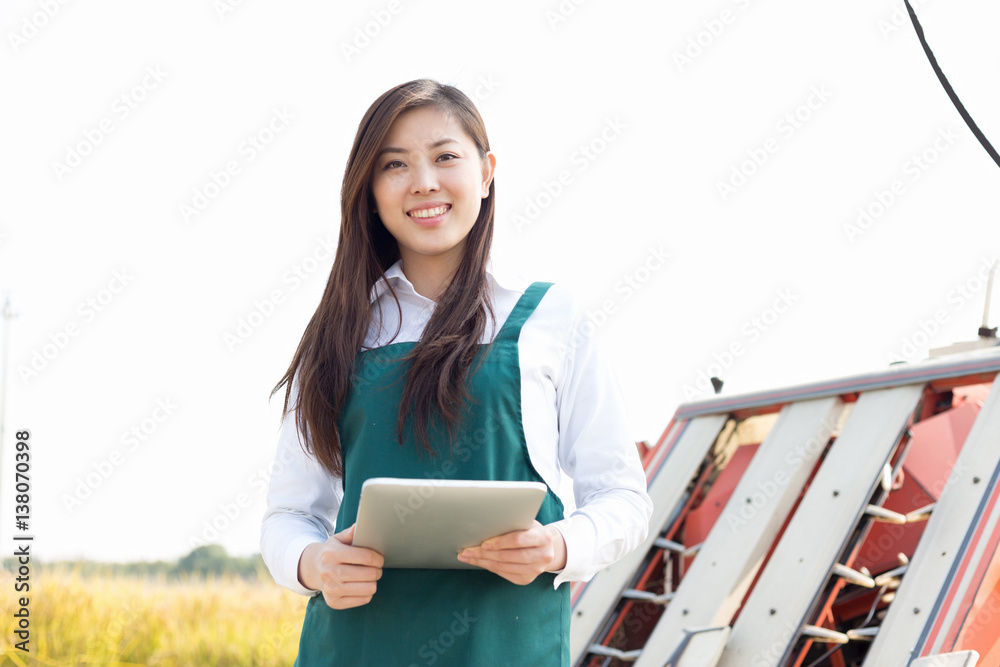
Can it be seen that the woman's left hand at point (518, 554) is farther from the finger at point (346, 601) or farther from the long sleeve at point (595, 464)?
the finger at point (346, 601)

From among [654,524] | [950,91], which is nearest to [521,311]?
[654,524]

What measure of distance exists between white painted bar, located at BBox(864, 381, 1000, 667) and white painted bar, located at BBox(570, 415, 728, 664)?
1007 millimetres

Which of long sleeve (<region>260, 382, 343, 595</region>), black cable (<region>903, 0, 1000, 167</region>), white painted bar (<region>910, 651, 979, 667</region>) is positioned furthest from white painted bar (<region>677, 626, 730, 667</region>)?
black cable (<region>903, 0, 1000, 167</region>)

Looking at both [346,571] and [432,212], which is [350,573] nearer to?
[346,571]

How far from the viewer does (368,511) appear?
1234 millimetres

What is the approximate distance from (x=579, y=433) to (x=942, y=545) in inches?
62.0

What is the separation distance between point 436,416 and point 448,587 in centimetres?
28

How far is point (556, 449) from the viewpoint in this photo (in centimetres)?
160

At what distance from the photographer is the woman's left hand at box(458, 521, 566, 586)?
131 cm

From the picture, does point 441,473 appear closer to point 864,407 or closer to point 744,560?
point 744,560

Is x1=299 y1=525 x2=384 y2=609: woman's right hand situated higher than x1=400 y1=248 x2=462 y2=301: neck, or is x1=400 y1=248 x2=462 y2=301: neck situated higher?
x1=400 y1=248 x2=462 y2=301: neck

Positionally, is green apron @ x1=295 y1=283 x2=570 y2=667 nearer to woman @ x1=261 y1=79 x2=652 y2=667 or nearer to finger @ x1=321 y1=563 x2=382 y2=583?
woman @ x1=261 y1=79 x2=652 y2=667

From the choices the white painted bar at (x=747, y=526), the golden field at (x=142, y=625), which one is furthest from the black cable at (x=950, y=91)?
the golden field at (x=142, y=625)

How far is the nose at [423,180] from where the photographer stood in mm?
1617
